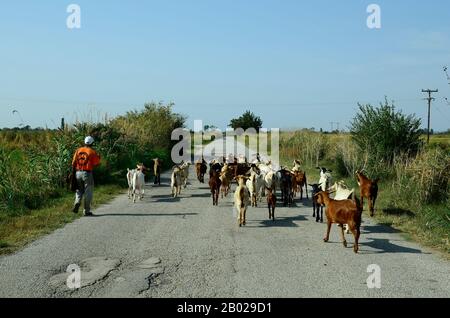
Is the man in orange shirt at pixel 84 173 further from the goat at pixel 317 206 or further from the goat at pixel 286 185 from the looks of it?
the goat at pixel 317 206

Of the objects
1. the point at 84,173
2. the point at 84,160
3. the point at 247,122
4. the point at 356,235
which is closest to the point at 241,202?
the point at 356,235

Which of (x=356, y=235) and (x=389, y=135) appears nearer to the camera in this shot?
(x=356, y=235)

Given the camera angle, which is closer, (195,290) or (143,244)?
(195,290)

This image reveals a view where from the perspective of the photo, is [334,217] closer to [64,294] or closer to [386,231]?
[386,231]

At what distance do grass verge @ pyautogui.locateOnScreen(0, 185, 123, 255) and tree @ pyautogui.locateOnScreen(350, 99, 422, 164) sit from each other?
11776mm

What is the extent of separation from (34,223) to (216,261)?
528cm

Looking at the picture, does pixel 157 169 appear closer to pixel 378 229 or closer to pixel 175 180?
pixel 175 180

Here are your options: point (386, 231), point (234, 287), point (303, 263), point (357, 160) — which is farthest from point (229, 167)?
point (234, 287)

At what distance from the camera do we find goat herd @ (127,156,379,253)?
30.0ft

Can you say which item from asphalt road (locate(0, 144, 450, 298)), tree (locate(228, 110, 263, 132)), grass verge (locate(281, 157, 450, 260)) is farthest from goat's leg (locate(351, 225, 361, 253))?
tree (locate(228, 110, 263, 132))

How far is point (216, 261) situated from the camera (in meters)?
8.10

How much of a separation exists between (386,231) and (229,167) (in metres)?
8.02

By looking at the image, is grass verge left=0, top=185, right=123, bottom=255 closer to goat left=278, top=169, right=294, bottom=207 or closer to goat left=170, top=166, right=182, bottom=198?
goat left=170, top=166, right=182, bottom=198
